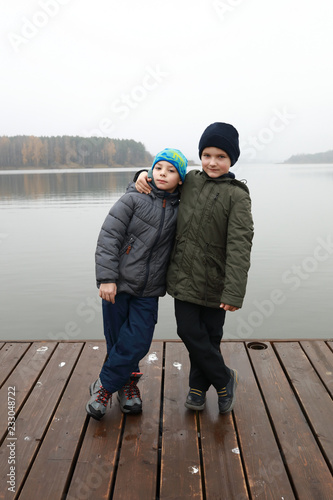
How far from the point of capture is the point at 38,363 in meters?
3.22

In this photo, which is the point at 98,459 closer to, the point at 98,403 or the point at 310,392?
the point at 98,403

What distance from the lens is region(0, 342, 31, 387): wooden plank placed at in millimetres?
3098

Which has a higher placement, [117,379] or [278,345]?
[117,379]

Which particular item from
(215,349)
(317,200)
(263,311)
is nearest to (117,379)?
(215,349)

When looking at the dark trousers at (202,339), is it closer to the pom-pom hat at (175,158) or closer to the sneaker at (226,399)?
the sneaker at (226,399)

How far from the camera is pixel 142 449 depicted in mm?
2295

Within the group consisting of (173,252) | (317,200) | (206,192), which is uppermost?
(206,192)

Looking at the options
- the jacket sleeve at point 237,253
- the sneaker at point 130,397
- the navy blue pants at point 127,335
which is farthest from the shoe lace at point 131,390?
the jacket sleeve at point 237,253

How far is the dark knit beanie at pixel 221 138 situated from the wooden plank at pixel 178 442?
55.2 inches

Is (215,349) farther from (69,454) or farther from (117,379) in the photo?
(69,454)

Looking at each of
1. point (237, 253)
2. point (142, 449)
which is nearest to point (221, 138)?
point (237, 253)

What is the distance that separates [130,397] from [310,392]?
1056 millimetres

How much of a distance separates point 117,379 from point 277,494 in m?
0.96

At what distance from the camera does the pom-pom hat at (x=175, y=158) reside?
245cm
